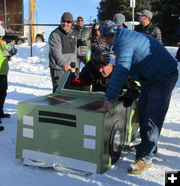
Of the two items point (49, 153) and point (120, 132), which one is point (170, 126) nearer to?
point (120, 132)

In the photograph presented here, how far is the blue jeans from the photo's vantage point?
7.60 feet

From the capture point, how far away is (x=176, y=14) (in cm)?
1570

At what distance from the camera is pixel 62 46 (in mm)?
3697

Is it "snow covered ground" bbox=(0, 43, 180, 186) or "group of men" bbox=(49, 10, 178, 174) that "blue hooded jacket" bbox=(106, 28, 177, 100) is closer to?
"group of men" bbox=(49, 10, 178, 174)

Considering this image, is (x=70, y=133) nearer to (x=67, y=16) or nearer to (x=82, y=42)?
(x=67, y=16)

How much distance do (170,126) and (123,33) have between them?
2220 mm

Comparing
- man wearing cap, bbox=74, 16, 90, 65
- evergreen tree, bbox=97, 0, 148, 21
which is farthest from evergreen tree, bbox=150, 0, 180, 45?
man wearing cap, bbox=74, 16, 90, 65

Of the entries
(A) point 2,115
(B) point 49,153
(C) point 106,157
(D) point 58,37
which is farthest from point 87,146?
(A) point 2,115

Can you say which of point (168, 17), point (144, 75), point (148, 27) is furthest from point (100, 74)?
point (168, 17)

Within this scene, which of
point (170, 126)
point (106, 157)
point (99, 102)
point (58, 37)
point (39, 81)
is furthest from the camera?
point (39, 81)

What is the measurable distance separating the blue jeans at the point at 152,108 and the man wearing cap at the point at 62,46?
4.51 ft

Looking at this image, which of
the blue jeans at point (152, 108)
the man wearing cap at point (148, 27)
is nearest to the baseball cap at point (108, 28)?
the blue jeans at point (152, 108)

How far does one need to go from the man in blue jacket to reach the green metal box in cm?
19

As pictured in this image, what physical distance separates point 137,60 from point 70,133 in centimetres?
89
